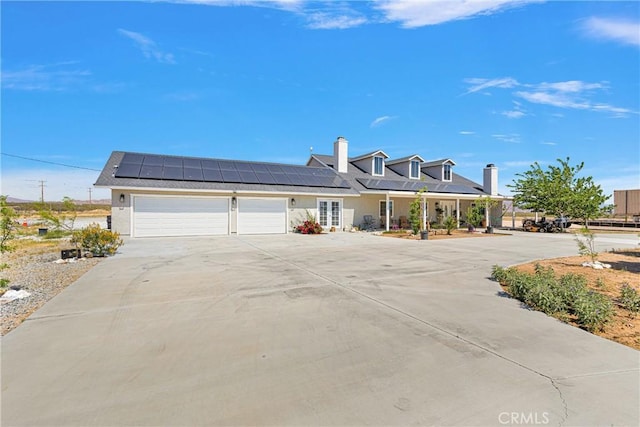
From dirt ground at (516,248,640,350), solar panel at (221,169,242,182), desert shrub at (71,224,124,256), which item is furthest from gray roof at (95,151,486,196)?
dirt ground at (516,248,640,350)

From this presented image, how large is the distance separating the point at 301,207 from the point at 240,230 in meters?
4.01

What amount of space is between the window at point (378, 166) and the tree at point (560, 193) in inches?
424

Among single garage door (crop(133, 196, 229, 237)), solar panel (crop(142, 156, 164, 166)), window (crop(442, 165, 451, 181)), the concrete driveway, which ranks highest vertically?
window (crop(442, 165, 451, 181))

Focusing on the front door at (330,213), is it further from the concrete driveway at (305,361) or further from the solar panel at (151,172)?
the concrete driveway at (305,361)

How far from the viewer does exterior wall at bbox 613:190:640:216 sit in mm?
29984

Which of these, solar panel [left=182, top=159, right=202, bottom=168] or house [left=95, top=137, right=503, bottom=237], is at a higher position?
solar panel [left=182, top=159, right=202, bottom=168]

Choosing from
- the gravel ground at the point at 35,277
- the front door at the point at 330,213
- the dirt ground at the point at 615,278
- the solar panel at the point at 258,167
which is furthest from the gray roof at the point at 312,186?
the dirt ground at the point at 615,278

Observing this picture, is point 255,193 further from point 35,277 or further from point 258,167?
point 35,277

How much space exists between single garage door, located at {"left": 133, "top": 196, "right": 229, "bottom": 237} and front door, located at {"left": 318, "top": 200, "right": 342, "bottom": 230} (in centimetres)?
592

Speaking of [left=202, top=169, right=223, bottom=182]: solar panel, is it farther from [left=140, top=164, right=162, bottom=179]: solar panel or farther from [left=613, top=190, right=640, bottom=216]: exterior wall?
[left=613, top=190, right=640, bottom=216]: exterior wall

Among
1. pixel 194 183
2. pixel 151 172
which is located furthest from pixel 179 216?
pixel 151 172

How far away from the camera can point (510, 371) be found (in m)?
2.80

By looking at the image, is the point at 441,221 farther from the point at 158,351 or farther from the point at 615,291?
the point at 158,351

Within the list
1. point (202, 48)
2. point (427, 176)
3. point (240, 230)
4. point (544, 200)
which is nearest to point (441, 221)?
point (427, 176)
